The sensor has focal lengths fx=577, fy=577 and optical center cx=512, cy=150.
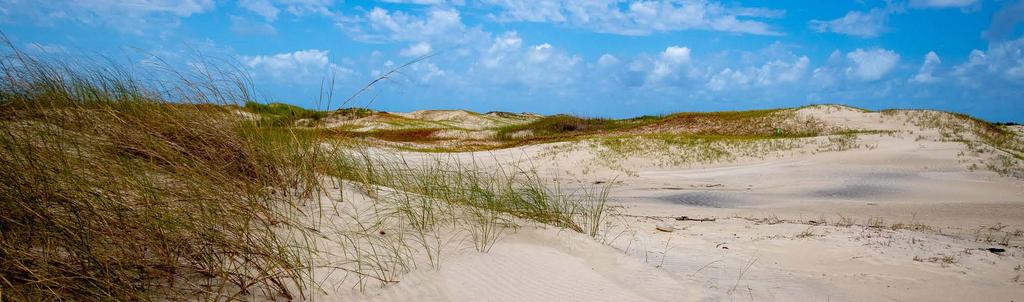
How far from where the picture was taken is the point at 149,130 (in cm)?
443

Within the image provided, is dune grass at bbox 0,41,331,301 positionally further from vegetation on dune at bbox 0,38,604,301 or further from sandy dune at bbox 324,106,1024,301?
sandy dune at bbox 324,106,1024,301

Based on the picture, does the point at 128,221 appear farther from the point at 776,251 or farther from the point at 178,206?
the point at 776,251

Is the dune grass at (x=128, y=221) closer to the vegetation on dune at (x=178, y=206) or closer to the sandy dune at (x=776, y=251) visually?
the vegetation on dune at (x=178, y=206)

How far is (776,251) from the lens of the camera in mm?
5469

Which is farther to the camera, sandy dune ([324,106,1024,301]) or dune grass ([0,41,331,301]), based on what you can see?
sandy dune ([324,106,1024,301])

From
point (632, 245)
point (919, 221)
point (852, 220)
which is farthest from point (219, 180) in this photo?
point (919, 221)

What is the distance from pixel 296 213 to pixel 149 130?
4.51 feet

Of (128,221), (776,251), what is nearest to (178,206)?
(128,221)

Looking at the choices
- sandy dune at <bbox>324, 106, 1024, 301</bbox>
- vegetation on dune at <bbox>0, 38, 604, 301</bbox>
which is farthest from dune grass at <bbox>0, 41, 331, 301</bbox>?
sandy dune at <bbox>324, 106, 1024, 301</bbox>

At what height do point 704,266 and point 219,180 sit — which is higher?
point 219,180

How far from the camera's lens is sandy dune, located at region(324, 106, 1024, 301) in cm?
386

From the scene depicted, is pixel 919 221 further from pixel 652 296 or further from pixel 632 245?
pixel 652 296

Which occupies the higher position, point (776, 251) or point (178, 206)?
point (178, 206)

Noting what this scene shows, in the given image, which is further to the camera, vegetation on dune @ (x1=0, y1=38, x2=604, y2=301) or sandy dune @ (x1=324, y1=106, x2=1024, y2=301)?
sandy dune @ (x1=324, y1=106, x2=1024, y2=301)
